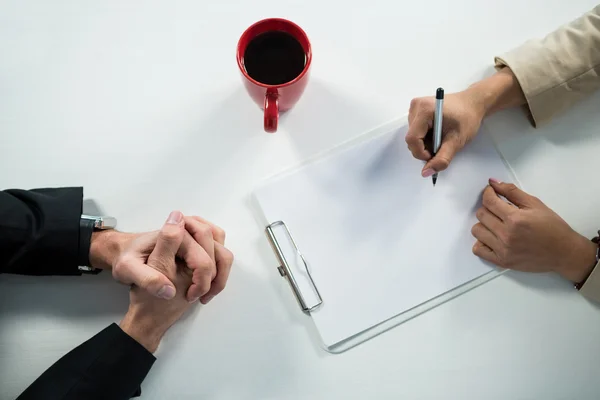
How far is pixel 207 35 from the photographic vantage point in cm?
77

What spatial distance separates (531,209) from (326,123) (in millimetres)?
331

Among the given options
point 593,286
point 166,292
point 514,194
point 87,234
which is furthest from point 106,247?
point 593,286

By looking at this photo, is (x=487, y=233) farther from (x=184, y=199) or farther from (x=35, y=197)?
(x=35, y=197)

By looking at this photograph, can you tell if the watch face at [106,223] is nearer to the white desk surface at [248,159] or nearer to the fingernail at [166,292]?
the white desk surface at [248,159]

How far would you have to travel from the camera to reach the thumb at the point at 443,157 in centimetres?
69

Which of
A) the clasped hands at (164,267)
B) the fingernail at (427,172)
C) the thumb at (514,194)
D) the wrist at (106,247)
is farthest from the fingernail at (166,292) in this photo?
the thumb at (514,194)

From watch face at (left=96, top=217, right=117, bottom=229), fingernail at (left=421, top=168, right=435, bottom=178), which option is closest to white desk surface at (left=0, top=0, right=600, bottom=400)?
watch face at (left=96, top=217, right=117, bottom=229)

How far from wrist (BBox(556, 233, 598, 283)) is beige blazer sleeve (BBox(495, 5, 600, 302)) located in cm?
3

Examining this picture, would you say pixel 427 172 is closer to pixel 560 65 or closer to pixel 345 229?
pixel 345 229

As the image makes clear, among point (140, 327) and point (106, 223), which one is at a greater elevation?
point (106, 223)

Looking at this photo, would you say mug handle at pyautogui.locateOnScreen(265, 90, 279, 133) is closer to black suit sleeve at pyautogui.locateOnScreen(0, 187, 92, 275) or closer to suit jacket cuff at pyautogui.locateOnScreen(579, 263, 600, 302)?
black suit sleeve at pyautogui.locateOnScreen(0, 187, 92, 275)

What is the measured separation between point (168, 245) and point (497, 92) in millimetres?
528

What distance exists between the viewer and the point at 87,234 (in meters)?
0.69

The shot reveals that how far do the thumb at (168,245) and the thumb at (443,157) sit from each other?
14.0 inches
